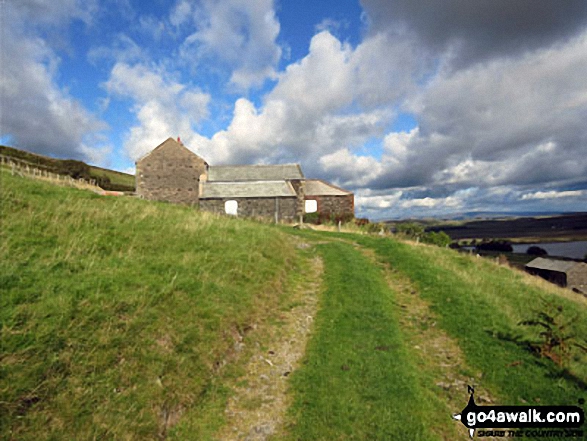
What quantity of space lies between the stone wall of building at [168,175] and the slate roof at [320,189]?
17494 millimetres

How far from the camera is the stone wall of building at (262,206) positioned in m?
40.7

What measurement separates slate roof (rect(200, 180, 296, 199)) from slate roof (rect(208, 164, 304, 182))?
128 cm

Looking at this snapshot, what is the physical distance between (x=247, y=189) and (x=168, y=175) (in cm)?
1100

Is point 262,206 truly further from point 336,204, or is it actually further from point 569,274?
point 569,274

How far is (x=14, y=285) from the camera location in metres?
5.82

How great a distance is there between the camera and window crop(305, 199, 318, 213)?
151 ft

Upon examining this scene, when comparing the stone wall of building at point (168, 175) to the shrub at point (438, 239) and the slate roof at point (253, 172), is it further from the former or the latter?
the shrub at point (438, 239)

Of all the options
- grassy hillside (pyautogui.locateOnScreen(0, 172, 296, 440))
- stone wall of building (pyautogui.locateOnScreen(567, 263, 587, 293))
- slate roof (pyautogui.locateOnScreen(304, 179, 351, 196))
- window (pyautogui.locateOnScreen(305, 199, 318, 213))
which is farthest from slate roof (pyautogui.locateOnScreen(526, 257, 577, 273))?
grassy hillside (pyautogui.locateOnScreen(0, 172, 296, 440))

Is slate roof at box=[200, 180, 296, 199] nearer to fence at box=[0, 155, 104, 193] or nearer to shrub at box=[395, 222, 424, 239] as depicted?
fence at box=[0, 155, 104, 193]

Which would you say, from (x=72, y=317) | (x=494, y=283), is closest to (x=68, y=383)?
(x=72, y=317)

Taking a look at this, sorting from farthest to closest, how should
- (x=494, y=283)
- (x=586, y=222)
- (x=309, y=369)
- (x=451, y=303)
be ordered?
(x=586, y=222)
(x=494, y=283)
(x=451, y=303)
(x=309, y=369)

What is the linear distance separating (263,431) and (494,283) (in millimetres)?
15117

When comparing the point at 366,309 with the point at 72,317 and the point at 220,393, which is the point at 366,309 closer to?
the point at 220,393

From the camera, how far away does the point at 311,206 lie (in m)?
46.0
